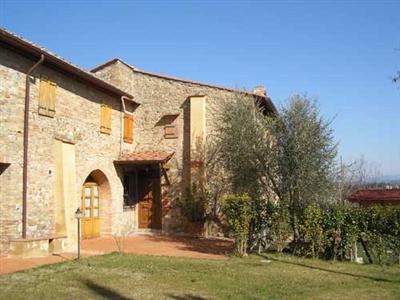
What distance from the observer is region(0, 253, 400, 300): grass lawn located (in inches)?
291

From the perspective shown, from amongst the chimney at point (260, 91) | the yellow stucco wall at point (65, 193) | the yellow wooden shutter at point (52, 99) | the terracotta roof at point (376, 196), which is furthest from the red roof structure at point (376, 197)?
the yellow wooden shutter at point (52, 99)

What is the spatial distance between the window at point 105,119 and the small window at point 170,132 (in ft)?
8.57

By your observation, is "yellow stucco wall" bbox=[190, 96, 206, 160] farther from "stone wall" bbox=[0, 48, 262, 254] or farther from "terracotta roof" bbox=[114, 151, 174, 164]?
"terracotta roof" bbox=[114, 151, 174, 164]

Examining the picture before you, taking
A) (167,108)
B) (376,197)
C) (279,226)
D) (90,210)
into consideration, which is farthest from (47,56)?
(376,197)

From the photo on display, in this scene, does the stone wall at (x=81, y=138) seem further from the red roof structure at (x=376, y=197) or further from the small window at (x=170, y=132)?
the red roof structure at (x=376, y=197)

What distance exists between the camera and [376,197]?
25.3 m

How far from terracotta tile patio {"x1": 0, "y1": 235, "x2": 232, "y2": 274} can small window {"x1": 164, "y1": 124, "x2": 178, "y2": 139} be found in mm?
4087

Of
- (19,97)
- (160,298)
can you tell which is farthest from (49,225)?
(160,298)

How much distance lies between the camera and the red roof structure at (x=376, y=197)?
972 inches

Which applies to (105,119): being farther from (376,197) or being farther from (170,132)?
(376,197)

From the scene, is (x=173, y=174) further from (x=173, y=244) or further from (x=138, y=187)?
(x=173, y=244)

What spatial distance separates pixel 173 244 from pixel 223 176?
3645 millimetres

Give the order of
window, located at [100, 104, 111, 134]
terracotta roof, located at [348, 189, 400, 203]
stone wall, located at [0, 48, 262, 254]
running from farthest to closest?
terracotta roof, located at [348, 189, 400, 203], window, located at [100, 104, 111, 134], stone wall, located at [0, 48, 262, 254]

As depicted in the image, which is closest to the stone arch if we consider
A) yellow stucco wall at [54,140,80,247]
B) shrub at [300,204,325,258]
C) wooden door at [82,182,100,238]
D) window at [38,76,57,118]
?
wooden door at [82,182,100,238]
